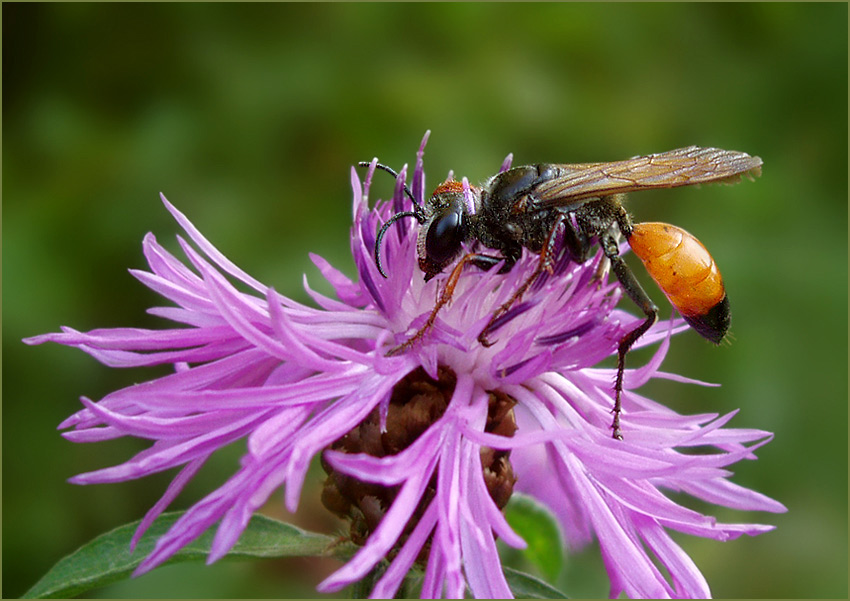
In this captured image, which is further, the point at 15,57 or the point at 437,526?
the point at 15,57

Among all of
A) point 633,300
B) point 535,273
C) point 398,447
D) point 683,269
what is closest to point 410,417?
point 398,447

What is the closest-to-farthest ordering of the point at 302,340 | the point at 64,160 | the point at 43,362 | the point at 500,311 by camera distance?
the point at 302,340
the point at 500,311
the point at 43,362
the point at 64,160

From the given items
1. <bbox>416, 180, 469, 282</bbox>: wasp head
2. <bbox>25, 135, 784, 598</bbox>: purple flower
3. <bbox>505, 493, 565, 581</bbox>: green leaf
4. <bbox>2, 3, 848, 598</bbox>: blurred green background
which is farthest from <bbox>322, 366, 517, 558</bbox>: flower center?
<bbox>2, 3, 848, 598</bbox>: blurred green background

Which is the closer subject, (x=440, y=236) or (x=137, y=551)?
(x=137, y=551)

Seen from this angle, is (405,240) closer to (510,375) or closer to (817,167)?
(510,375)

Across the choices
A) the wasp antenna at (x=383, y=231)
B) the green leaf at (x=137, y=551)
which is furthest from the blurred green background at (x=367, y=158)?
the wasp antenna at (x=383, y=231)

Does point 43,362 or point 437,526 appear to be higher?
point 43,362

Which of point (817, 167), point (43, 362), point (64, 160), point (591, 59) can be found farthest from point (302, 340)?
point (817, 167)

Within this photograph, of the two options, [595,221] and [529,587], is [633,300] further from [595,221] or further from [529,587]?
[529,587]
